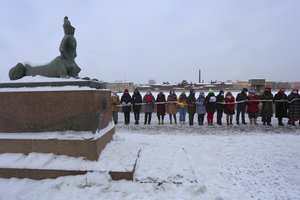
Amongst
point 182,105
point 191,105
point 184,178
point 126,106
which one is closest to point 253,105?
point 191,105

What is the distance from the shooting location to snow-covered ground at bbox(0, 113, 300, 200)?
3662mm

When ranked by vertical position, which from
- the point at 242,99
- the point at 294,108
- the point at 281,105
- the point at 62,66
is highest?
the point at 62,66

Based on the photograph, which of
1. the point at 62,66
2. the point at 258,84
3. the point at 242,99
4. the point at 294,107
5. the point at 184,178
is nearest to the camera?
the point at 184,178

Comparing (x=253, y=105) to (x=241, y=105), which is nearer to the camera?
(x=253, y=105)

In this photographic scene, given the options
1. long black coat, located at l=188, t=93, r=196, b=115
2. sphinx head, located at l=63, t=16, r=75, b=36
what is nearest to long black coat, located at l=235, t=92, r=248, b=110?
long black coat, located at l=188, t=93, r=196, b=115

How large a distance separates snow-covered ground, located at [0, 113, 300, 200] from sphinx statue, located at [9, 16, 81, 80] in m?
1.79

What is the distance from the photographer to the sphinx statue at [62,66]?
4914 millimetres

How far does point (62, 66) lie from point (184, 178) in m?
3.17

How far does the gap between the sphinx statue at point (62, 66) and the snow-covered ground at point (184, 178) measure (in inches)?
70.6

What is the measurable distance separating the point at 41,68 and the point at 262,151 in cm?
551

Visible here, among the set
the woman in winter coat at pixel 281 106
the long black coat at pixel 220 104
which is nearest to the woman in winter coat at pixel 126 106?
the long black coat at pixel 220 104

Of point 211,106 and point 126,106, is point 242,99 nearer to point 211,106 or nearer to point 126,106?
point 211,106

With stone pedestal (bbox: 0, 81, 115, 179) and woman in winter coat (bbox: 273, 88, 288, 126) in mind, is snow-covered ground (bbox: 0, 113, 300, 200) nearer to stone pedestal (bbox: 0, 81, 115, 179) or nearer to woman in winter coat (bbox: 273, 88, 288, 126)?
stone pedestal (bbox: 0, 81, 115, 179)

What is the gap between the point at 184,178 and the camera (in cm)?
405
